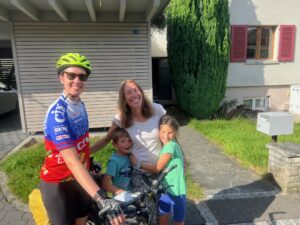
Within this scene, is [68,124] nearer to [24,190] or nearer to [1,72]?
[24,190]

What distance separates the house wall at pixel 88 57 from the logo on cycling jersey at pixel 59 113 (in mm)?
5255

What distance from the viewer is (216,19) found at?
7.51 meters

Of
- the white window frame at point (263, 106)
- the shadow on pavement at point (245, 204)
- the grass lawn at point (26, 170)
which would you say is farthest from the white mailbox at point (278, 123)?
the white window frame at point (263, 106)

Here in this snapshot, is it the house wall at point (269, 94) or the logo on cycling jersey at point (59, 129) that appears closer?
the logo on cycling jersey at point (59, 129)

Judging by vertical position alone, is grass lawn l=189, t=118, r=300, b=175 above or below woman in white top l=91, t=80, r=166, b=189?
below

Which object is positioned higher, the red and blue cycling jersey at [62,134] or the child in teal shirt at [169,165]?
the red and blue cycling jersey at [62,134]

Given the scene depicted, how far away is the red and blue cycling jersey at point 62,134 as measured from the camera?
1578 millimetres

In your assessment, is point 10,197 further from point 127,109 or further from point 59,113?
point 59,113

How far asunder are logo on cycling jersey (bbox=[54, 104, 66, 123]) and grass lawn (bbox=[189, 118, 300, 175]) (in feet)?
12.3

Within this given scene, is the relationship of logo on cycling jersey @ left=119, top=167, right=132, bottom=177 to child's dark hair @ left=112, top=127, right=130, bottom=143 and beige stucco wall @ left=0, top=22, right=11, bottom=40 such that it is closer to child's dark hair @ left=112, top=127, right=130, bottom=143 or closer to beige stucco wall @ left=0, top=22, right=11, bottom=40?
child's dark hair @ left=112, top=127, right=130, bottom=143

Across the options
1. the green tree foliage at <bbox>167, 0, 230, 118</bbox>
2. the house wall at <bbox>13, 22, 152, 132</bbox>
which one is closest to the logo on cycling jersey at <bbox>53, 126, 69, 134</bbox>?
the house wall at <bbox>13, 22, 152, 132</bbox>

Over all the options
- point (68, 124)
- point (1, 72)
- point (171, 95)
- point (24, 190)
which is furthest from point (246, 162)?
point (1, 72)

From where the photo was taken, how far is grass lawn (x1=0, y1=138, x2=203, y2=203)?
12.3ft

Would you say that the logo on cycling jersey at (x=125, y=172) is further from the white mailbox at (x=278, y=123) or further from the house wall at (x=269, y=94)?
the house wall at (x=269, y=94)
